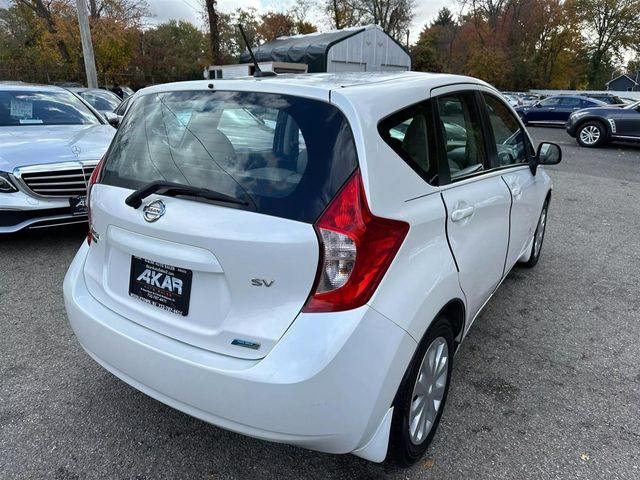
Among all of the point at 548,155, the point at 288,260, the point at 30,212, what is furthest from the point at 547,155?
the point at 30,212

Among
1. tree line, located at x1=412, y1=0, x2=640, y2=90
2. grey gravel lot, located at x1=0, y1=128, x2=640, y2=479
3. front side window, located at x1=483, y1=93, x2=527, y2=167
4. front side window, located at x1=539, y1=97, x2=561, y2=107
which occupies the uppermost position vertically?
tree line, located at x1=412, y1=0, x2=640, y2=90

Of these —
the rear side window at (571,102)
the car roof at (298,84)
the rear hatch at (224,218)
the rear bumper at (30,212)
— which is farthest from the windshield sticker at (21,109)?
the rear side window at (571,102)

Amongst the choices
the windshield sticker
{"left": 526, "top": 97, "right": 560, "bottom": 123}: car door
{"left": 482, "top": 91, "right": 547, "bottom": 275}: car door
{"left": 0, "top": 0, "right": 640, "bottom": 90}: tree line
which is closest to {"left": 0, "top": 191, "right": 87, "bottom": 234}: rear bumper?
the windshield sticker

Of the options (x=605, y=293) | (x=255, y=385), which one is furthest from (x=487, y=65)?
(x=255, y=385)

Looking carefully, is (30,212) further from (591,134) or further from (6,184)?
(591,134)

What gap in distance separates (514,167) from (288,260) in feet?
7.11

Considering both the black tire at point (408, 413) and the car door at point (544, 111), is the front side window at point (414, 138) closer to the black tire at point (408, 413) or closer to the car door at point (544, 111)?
the black tire at point (408, 413)

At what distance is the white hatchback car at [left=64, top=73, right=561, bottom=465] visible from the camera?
162cm

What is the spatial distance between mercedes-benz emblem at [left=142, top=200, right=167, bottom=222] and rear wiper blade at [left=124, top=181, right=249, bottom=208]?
43 mm

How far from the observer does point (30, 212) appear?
4391 millimetres

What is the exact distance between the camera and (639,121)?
1363 cm

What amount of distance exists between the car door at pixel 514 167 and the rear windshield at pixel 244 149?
4.80 feet

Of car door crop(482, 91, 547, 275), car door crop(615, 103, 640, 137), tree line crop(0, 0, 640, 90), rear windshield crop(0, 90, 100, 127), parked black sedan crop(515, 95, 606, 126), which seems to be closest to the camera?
car door crop(482, 91, 547, 275)

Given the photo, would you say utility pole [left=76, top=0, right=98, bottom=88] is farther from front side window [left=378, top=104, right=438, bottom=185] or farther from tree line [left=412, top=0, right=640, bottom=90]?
tree line [left=412, top=0, right=640, bottom=90]
